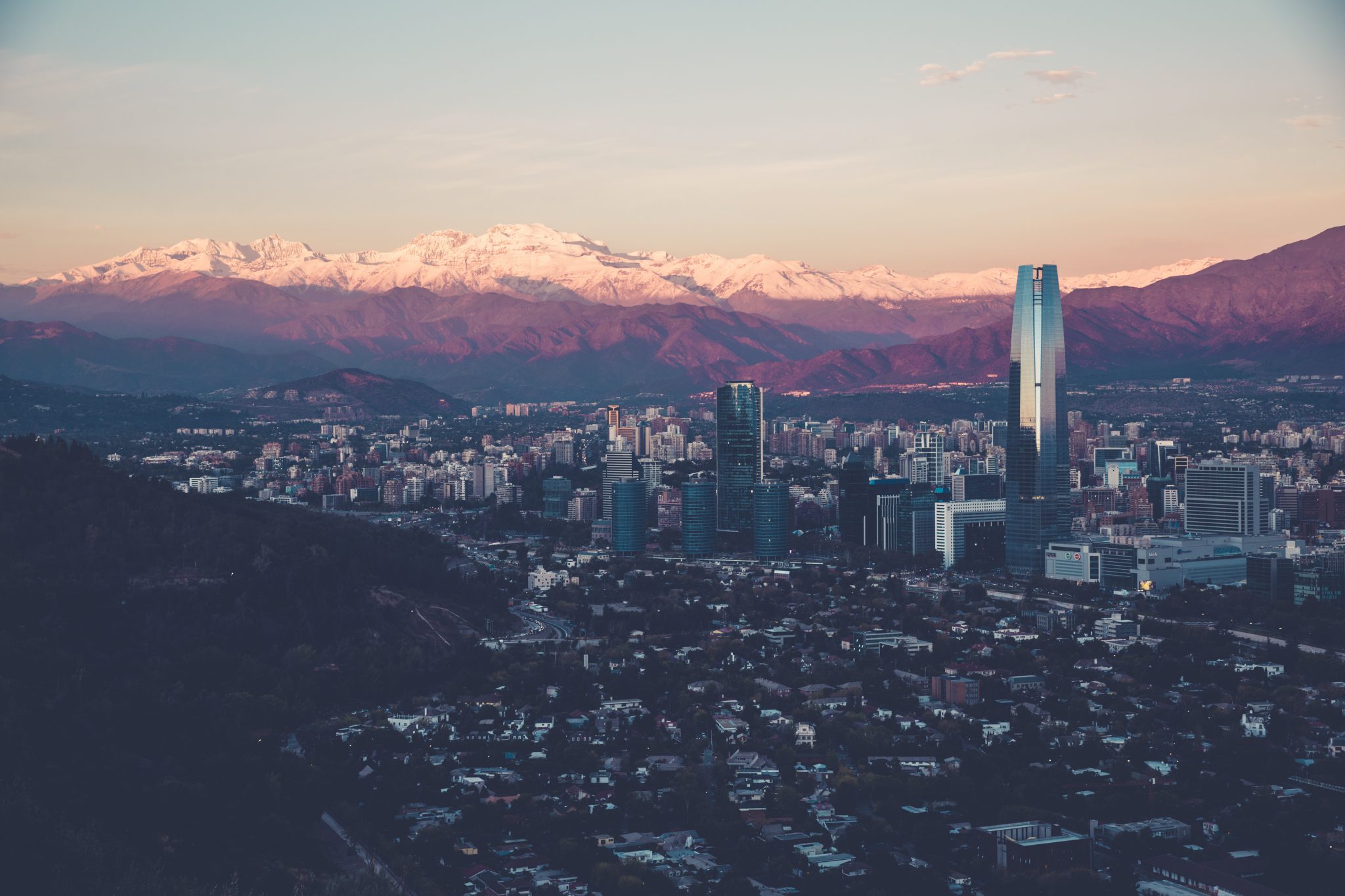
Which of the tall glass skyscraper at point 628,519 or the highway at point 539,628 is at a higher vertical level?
the tall glass skyscraper at point 628,519

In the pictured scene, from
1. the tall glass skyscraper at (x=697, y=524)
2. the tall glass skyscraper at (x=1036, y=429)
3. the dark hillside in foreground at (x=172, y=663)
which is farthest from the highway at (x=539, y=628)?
the tall glass skyscraper at (x=1036, y=429)

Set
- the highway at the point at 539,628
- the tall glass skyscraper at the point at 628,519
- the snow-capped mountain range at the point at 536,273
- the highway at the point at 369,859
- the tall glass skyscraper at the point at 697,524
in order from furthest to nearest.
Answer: the snow-capped mountain range at the point at 536,273, the tall glass skyscraper at the point at 628,519, the tall glass skyscraper at the point at 697,524, the highway at the point at 539,628, the highway at the point at 369,859

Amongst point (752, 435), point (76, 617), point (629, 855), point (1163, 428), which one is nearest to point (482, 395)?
point (1163, 428)

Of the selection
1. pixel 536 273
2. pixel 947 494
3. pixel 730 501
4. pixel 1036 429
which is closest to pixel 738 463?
pixel 730 501

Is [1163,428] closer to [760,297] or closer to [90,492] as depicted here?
[90,492]

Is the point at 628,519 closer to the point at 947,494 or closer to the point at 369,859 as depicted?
the point at 947,494

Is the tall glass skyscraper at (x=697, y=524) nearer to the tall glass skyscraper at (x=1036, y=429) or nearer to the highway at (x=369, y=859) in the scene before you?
the tall glass skyscraper at (x=1036, y=429)

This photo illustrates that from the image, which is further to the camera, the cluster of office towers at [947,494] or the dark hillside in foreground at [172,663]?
the cluster of office towers at [947,494]
